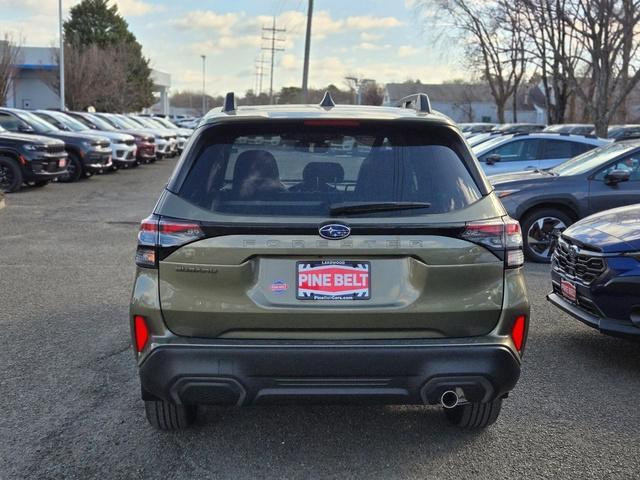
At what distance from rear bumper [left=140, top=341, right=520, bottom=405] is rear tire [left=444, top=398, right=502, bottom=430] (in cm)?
58

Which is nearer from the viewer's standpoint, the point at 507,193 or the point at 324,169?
the point at 324,169

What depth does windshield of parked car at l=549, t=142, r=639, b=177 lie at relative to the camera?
8.63 m

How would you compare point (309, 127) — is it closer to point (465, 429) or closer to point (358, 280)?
point (358, 280)

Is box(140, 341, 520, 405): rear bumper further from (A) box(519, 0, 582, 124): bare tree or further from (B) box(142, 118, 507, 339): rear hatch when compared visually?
(A) box(519, 0, 582, 124): bare tree

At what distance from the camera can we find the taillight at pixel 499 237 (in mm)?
3186

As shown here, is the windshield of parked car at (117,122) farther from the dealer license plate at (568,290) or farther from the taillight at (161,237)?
the taillight at (161,237)

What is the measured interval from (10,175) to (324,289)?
45.8 ft

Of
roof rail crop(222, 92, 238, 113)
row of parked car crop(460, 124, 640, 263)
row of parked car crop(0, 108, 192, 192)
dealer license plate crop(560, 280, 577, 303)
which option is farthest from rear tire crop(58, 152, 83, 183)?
roof rail crop(222, 92, 238, 113)

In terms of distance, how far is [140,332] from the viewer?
10.6 feet

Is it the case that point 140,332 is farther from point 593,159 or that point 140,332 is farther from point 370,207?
point 593,159

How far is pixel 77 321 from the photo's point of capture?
589cm

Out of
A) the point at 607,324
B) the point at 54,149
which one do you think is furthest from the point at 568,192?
the point at 54,149

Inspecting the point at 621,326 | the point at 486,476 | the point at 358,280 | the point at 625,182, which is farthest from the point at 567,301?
the point at 625,182

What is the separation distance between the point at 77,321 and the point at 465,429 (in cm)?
355
